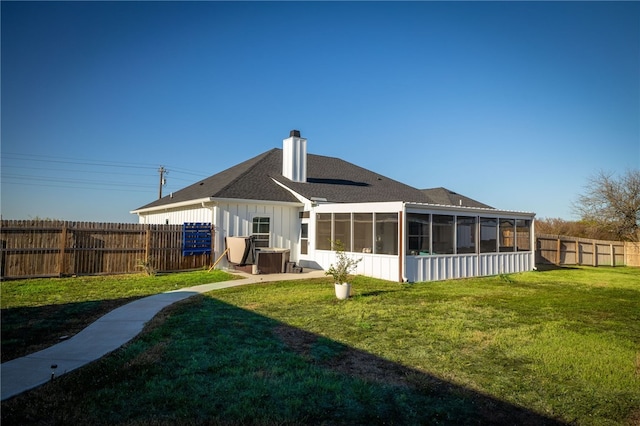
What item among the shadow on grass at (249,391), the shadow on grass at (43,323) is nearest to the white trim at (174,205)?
the shadow on grass at (43,323)

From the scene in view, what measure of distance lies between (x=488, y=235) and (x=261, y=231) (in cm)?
966

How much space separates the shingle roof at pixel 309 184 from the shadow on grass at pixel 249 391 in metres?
10.7

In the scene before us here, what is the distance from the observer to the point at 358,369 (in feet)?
15.1

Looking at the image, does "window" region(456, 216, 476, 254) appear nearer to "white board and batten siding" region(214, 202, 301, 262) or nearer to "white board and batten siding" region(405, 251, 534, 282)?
"white board and batten siding" region(405, 251, 534, 282)

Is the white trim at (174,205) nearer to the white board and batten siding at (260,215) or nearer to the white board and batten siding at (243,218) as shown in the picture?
the white board and batten siding at (243,218)

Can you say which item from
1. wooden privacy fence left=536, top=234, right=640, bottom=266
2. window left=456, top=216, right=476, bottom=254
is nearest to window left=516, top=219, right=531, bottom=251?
window left=456, top=216, right=476, bottom=254

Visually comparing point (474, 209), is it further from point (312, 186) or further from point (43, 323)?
point (43, 323)

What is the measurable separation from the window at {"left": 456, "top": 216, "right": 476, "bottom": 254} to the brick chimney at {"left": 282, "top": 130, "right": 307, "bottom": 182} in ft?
27.6

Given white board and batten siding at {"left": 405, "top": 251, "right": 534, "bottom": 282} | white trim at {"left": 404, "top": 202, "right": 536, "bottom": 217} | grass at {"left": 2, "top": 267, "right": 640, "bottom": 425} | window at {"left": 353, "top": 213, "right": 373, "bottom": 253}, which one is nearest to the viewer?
grass at {"left": 2, "top": 267, "right": 640, "bottom": 425}

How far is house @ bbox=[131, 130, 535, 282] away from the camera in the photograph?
13.1 meters

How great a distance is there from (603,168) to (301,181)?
23.3m

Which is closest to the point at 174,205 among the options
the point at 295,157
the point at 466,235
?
the point at 295,157

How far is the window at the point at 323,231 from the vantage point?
15.6 meters

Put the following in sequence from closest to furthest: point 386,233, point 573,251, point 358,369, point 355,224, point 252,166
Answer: point 358,369
point 386,233
point 355,224
point 252,166
point 573,251
